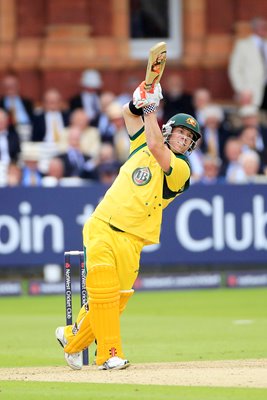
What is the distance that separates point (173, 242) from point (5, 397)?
9.66m

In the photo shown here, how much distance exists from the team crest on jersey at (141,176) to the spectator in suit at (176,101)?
1111 cm

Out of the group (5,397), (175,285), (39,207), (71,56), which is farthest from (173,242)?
(5,397)

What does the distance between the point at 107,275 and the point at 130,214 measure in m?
0.49

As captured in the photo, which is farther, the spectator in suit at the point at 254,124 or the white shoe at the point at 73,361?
the spectator in suit at the point at 254,124

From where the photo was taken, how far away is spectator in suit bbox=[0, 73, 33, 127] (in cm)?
2217

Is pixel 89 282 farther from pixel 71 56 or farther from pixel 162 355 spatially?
pixel 71 56

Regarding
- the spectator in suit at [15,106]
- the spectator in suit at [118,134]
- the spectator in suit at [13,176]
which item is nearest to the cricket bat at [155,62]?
the spectator in suit at [13,176]

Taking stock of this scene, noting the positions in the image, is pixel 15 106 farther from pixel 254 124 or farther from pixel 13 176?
pixel 254 124

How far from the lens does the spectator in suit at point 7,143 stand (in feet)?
67.7

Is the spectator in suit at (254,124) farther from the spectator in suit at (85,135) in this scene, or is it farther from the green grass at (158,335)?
the green grass at (158,335)

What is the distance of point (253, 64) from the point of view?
23547 mm

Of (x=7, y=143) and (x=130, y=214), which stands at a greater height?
(x=130, y=214)

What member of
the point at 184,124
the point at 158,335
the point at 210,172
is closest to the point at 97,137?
the point at 210,172

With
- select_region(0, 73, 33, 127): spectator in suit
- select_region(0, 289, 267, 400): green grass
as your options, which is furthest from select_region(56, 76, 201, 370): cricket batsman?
select_region(0, 73, 33, 127): spectator in suit
